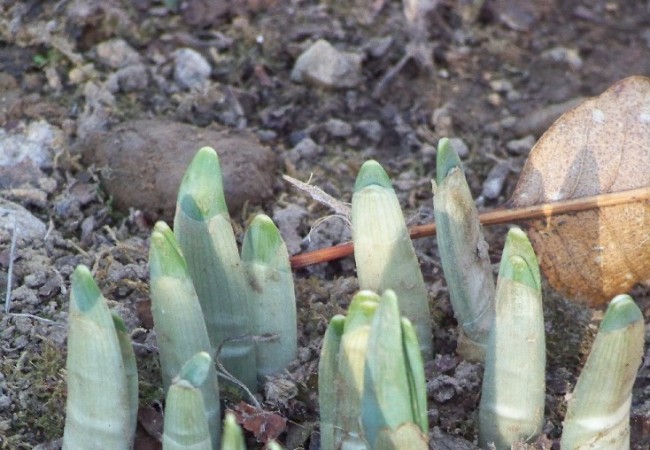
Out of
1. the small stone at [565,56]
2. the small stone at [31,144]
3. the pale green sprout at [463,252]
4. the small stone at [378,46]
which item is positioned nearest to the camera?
the pale green sprout at [463,252]

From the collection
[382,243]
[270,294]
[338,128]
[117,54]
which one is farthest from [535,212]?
[117,54]

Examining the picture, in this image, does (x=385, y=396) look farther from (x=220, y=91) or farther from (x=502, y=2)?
(x=502, y=2)

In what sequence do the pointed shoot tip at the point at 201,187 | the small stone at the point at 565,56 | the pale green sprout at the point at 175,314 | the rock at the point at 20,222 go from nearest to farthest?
the pale green sprout at the point at 175,314
the pointed shoot tip at the point at 201,187
the rock at the point at 20,222
the small stone at the point at 565,56

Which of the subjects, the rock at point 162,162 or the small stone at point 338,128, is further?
the small stone at point 338,128

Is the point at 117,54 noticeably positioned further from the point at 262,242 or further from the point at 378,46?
the point at 262,242

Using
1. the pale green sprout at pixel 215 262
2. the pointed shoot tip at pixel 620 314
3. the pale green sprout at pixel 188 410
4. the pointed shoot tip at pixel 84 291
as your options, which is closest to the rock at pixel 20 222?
the pale green sprout at pixel 215 262

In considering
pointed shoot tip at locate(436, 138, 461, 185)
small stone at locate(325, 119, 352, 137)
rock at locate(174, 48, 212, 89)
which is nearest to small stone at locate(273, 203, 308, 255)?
small stone at locate(325, 119, 352, 137)

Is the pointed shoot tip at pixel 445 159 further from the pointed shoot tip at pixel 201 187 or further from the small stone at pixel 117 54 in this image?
the small stone at pixel 117 54
